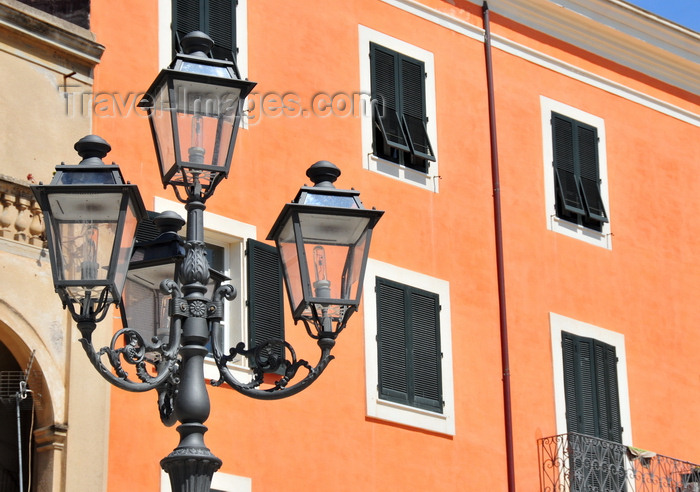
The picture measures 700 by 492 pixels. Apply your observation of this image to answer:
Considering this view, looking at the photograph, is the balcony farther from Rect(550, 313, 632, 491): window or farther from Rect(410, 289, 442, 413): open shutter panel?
Rect(410, 289, 442, 413): open shutter panel

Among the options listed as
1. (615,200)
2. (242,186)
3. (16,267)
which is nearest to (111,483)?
(16,267)

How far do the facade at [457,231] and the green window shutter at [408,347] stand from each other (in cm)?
3

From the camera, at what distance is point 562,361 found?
1691cm

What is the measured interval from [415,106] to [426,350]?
2860mm

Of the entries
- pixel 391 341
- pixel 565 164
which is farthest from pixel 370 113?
pixel 565 164

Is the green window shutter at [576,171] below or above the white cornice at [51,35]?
above

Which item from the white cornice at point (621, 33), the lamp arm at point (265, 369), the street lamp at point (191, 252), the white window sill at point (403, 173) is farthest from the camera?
the white cornice at point (621, 33)

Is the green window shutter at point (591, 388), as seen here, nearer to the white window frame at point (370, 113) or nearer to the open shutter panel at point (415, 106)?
the white window frame at point (370, 113)

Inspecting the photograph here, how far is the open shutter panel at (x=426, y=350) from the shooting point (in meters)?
15.3

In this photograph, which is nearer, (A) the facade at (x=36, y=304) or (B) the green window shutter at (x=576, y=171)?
(A) the facade at (x=36, y=304)

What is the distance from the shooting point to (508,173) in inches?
679

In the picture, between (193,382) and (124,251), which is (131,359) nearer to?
(193,382)

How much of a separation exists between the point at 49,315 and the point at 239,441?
2.29m

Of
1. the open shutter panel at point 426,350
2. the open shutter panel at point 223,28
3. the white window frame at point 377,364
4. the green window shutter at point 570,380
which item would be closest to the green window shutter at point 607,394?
the green window shutter at point 570,380
